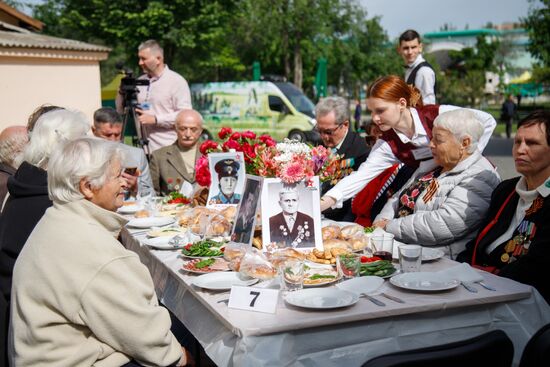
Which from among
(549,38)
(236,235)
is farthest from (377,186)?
(549,38)

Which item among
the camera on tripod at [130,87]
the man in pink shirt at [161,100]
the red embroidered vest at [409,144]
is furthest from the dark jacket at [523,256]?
the camera on tripod at [130,87]

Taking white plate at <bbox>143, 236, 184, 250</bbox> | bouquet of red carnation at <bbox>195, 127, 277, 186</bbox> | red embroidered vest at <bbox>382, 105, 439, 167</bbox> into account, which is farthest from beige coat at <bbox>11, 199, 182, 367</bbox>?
red embroidered vest at <bbox>382, 105, 439, 167</bbox>

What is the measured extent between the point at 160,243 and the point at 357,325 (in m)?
1.52

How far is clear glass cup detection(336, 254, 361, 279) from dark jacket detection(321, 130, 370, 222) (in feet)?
7.50

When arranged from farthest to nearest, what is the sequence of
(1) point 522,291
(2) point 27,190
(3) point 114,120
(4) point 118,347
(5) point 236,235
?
(3) point 114,120 < (5) point 236,235 < (2) point 27,190 < (1) point 522,291 < (4) point 118,347

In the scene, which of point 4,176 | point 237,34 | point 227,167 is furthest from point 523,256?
point 237,34

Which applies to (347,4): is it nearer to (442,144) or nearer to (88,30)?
(88,30)

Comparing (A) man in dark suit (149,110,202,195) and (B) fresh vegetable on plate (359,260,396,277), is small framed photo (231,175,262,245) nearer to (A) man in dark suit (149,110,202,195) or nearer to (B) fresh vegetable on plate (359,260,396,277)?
(B) fresh vegetable on plate (359,260,396,277)

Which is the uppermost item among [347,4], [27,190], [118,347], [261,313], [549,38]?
[347,4]

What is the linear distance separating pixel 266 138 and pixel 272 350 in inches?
69.4

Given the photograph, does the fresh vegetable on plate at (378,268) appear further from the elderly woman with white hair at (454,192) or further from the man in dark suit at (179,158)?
the man in dark suit at (179,158)

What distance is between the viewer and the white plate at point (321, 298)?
6.91ft

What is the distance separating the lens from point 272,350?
196 centimetres

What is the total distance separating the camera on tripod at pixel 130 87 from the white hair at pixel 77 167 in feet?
13.5
